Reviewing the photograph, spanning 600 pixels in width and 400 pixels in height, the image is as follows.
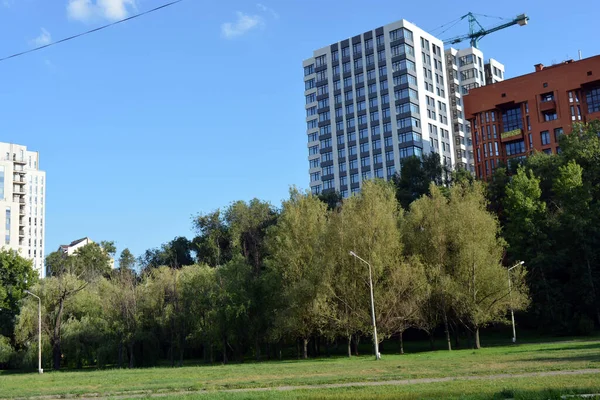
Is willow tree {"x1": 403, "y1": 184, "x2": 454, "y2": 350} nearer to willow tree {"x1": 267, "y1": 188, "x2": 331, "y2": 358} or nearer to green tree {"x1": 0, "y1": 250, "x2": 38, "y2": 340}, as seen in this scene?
willow tree {"x1": 267, "y1": 188, "x2": 331, "y2": 358}

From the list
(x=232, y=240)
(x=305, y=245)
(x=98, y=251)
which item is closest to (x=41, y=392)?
(x=305, y=245)

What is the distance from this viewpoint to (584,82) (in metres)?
103

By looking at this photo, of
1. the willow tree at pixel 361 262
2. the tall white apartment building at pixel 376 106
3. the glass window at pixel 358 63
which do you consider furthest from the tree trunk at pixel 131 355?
the glass window at pixel 358 63

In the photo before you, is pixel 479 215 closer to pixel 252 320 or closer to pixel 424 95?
pixel 252 320

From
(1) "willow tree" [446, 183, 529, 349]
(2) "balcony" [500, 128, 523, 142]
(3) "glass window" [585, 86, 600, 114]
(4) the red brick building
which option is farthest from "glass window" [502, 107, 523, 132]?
(1) "willow tree" [446, 183, 529, 349]

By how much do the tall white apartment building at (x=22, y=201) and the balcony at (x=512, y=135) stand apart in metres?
83.3

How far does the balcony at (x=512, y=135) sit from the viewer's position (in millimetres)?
112438

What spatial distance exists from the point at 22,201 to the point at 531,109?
109091 millimetres

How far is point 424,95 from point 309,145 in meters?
31.1

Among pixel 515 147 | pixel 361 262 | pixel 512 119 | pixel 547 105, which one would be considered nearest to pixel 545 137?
pixel 547 105

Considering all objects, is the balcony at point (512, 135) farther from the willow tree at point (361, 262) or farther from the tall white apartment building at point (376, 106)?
the willow tree at point (361, 262)

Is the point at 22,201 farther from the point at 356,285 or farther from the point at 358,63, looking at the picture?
the point at 356,285

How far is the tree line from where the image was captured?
5394 centimetres

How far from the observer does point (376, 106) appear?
14450 cm
